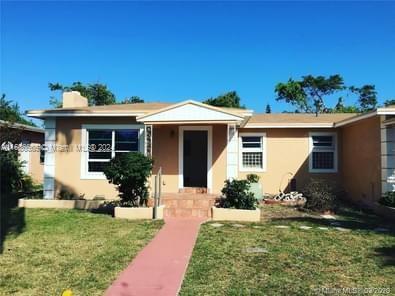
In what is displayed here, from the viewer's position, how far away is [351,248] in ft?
25.9

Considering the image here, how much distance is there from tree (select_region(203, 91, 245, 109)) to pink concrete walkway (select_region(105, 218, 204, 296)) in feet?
104

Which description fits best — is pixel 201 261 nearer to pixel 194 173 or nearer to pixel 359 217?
pixel 359 217

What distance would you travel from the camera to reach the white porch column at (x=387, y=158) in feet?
40.9

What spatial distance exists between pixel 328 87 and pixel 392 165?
37609 millimetres

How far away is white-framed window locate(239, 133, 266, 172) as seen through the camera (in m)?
16.5

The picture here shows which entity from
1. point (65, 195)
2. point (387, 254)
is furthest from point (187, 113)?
point (387, 254)

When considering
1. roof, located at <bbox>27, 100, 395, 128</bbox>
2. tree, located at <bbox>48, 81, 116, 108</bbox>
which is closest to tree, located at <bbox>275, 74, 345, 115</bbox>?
tree, located at <bbox>48, 81, 116, 108</bbox>

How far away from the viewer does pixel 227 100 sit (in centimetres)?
4100

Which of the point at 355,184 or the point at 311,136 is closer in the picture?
the point at 355,184

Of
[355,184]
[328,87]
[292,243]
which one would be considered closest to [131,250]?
[292,243]

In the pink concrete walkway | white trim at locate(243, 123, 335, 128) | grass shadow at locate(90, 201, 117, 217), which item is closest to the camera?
the pink concrete walkway

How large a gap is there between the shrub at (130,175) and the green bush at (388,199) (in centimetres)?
719

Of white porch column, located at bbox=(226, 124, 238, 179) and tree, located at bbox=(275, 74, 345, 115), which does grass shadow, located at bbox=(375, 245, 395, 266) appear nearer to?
white porch column, located at bbox=(226, 124, 238, 179)

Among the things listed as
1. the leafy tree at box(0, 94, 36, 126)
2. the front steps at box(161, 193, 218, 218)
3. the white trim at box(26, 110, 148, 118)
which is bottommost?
the front steps at box(161, 193, 218, 218)
